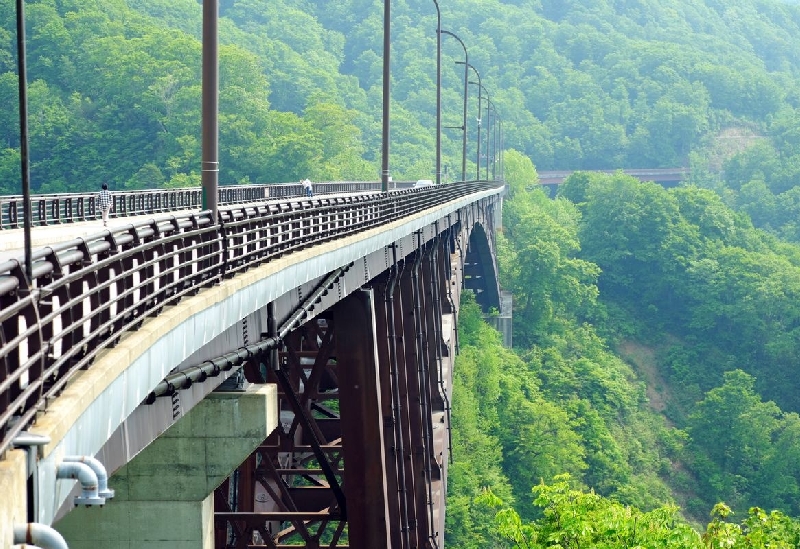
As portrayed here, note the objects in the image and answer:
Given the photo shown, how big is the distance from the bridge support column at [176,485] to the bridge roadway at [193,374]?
2 centimetres

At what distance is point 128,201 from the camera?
41.2m

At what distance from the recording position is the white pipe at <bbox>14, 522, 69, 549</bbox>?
5660mm

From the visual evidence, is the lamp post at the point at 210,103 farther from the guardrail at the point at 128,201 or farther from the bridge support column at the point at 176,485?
the guardrail at the point at 128,201

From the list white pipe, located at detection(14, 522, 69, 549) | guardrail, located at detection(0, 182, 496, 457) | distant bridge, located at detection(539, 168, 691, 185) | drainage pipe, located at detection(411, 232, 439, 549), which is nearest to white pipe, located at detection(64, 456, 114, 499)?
guardrail, located at detection(0, 182, 496, 457)

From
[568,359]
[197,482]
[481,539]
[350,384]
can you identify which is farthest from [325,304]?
[568,359]

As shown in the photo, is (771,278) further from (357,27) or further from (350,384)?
(357,27)

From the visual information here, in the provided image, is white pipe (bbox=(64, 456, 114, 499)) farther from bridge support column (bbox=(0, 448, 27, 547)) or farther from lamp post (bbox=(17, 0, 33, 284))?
lamp post (bbox=(17, 0, 33, 284))

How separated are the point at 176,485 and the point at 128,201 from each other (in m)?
31.3

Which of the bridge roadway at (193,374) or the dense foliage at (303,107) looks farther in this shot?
the dense foliage at (303,107)

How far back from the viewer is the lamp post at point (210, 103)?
12906 mm

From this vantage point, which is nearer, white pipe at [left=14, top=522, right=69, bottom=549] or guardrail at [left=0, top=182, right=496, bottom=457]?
white pipe at [left=14, top=522, right=69, bottom=549]

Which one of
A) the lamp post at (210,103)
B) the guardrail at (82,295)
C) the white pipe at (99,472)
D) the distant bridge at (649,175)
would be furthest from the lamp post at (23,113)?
the distant bridge at (649,175)

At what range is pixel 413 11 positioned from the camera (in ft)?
650

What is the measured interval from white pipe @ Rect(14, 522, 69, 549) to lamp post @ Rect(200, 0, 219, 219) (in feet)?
24.1
